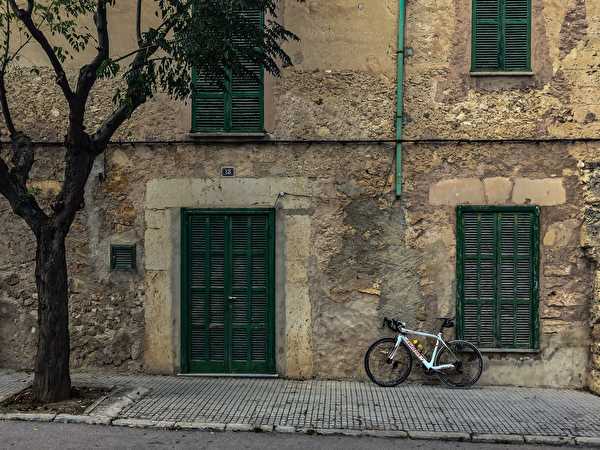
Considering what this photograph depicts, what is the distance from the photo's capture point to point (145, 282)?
333 inches

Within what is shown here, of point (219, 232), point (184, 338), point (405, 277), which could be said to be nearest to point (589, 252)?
point (405, 277)

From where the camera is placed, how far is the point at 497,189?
8.22 m

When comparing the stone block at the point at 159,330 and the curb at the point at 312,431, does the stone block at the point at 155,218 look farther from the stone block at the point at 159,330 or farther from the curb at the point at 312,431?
the curb at the point at 312,431

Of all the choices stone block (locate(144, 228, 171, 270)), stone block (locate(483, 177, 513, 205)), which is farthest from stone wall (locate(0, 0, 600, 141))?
stone block (locate(144, 228, 171, 270))

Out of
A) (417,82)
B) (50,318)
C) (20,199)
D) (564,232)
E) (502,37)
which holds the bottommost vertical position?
(50,318)

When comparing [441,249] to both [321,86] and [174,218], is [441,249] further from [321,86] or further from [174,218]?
[174,218]

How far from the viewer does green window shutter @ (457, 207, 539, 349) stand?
26.9 feet

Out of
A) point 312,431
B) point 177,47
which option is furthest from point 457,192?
point 177,47

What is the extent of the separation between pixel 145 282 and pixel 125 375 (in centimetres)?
138

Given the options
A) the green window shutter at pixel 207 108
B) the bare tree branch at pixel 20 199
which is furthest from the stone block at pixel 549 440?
the bare tree branch at pixel 20 199

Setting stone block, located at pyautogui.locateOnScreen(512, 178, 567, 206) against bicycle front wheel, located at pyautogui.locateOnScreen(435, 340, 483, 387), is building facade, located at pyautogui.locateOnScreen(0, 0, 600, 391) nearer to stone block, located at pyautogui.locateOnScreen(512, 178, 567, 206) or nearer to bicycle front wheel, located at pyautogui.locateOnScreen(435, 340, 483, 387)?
stone block, located at pyautogui.locateOnScreen(512, 178, 567, 206)

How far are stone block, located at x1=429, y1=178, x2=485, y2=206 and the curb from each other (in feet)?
11.1

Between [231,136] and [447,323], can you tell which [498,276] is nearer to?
[447,323]

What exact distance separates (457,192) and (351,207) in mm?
1550
